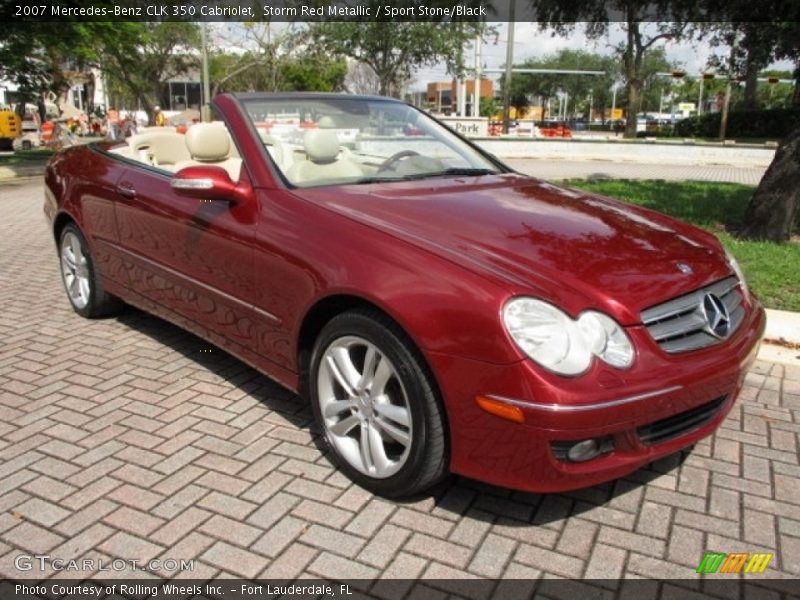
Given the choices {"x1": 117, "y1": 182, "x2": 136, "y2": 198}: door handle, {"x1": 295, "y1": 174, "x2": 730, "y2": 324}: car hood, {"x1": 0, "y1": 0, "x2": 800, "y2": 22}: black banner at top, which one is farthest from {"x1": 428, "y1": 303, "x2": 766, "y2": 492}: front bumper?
{"x1": 0, "y1": 0, "x2": 800, "y2": 22}: black banner at top

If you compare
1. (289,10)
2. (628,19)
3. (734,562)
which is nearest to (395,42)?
(289,10)

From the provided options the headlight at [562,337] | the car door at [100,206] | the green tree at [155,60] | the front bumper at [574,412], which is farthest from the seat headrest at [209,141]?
the green tree at [155,60]

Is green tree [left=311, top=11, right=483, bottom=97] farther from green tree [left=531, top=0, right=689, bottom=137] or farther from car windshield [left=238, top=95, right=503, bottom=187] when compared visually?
car windshield [left=238, top=95, right=503, bottom=187]

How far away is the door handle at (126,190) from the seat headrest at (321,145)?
43.9 inches

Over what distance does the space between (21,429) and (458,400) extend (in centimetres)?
229

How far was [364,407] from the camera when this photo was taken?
2803 mm

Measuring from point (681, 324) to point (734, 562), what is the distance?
0.86m

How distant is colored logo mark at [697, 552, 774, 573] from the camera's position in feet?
8.02

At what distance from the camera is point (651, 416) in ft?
7.84

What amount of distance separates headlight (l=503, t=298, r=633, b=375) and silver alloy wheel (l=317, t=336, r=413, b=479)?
0.52m

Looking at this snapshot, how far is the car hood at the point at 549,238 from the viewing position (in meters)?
2.49

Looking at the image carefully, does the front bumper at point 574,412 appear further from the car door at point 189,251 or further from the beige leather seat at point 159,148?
the beige leather seat at point 159,148
